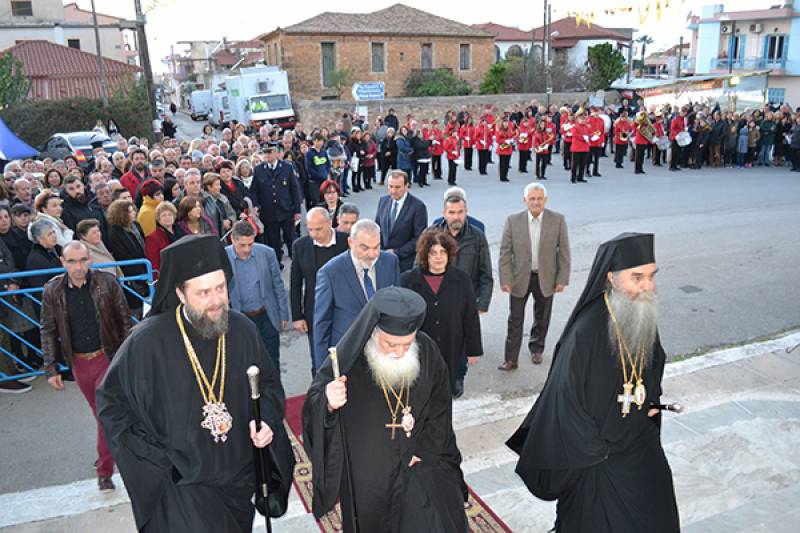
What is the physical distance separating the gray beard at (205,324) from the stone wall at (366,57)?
1719 inches

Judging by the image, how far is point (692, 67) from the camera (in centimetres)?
6188

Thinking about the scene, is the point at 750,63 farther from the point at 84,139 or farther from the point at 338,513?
the point at 338,513

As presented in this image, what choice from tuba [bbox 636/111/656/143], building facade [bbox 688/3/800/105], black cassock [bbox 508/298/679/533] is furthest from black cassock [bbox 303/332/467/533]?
building facade [bbox 688/3/800/105]

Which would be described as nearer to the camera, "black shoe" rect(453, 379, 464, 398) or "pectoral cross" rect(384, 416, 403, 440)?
"pectoral cross" rect(384, 416, 403, 440)

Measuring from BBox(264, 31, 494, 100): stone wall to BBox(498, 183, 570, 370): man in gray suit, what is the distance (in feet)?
133

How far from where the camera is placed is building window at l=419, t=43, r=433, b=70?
49406 mm

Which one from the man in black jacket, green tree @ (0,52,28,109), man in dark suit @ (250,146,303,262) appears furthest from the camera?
green tree @ (0,52,28,109)

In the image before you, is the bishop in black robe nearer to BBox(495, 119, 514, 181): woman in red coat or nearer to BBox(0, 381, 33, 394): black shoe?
BBox(0, 381, 33, 394): black shoe

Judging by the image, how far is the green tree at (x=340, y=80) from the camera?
148 feet

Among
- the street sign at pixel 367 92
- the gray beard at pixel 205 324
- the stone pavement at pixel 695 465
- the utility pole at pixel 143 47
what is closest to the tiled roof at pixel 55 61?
the street sign at pixel 367 92

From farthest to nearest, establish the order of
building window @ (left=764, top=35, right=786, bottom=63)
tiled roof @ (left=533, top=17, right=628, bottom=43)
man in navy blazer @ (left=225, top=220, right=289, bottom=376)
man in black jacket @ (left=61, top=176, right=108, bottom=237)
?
tiled roof @ (left=533, top=17, right=628, bottom=43), building window @ (left=764, top=35, right=786, bottom=63), man in black jacket @ (left=61, top=176, right=108, bottom=237), man in navy blazer @ (left=225, top=220, right=289, bottom=376)

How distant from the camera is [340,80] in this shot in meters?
45.3

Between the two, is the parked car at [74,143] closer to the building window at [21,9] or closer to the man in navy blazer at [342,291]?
the man in navy blazer at [342,291]

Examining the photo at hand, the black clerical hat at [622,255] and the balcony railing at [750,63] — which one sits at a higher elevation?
the balcony railing at [750,63]
